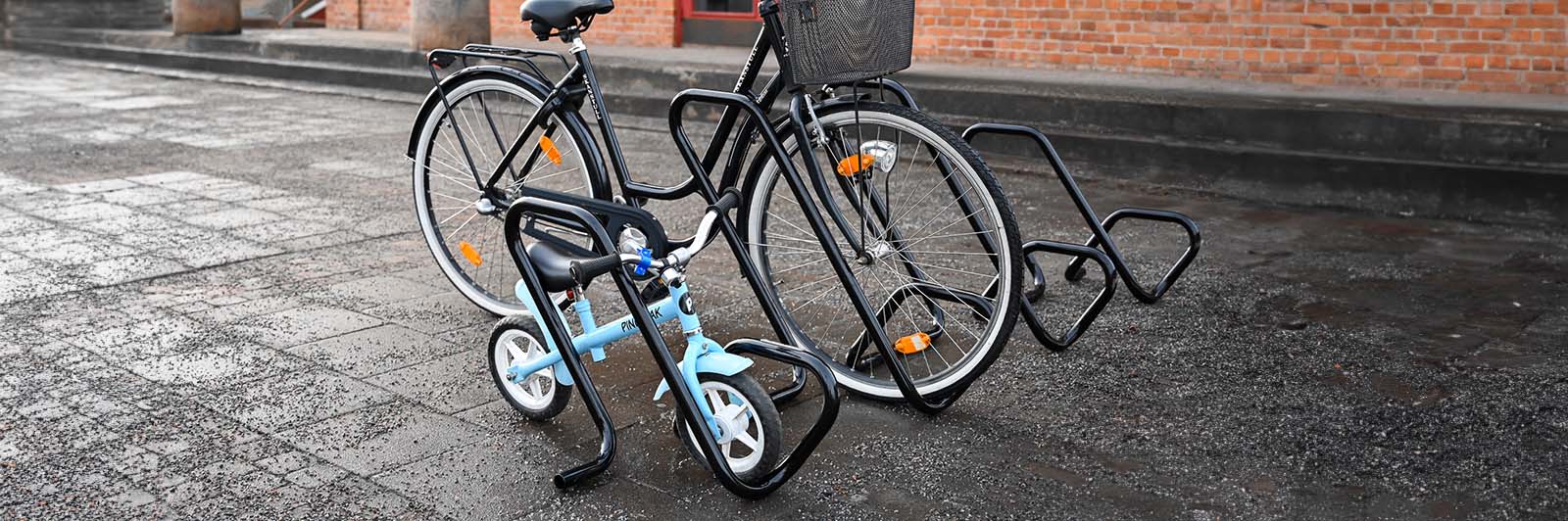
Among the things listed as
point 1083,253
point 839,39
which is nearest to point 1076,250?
point 1083,253

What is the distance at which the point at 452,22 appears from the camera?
12367mm

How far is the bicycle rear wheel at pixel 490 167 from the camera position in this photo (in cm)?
444

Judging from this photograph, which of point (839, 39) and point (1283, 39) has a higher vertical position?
point (1283, 39)

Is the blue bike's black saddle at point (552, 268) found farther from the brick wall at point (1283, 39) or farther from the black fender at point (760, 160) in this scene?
the brick wall at point (1283, 39)

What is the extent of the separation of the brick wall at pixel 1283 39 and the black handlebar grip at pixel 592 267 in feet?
23.6

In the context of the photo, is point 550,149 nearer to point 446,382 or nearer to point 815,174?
point 446,382

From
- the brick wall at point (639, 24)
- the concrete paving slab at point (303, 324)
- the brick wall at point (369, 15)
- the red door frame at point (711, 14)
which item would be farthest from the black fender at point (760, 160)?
the brick wall at point (369, 15)

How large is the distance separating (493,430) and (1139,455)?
1.64 meters

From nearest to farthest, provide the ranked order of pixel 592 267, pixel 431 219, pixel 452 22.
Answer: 1. pixel 592 267
2. pixel 431 219
3. pixel 452 22

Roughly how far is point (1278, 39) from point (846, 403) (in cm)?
656

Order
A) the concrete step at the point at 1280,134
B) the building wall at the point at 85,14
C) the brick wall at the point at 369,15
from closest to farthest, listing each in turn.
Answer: the concrete step at the point at 1280,134, the brick wall at the point at 369,15, the building wall at the point at 85,14

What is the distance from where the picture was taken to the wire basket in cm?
364

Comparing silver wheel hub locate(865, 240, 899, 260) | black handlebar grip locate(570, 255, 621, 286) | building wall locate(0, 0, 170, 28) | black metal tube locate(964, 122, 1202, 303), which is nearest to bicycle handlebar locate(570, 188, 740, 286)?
black handlebar grip locate(570, 255, 621, 286)

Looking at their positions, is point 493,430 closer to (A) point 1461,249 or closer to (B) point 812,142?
(B) point 812,142
